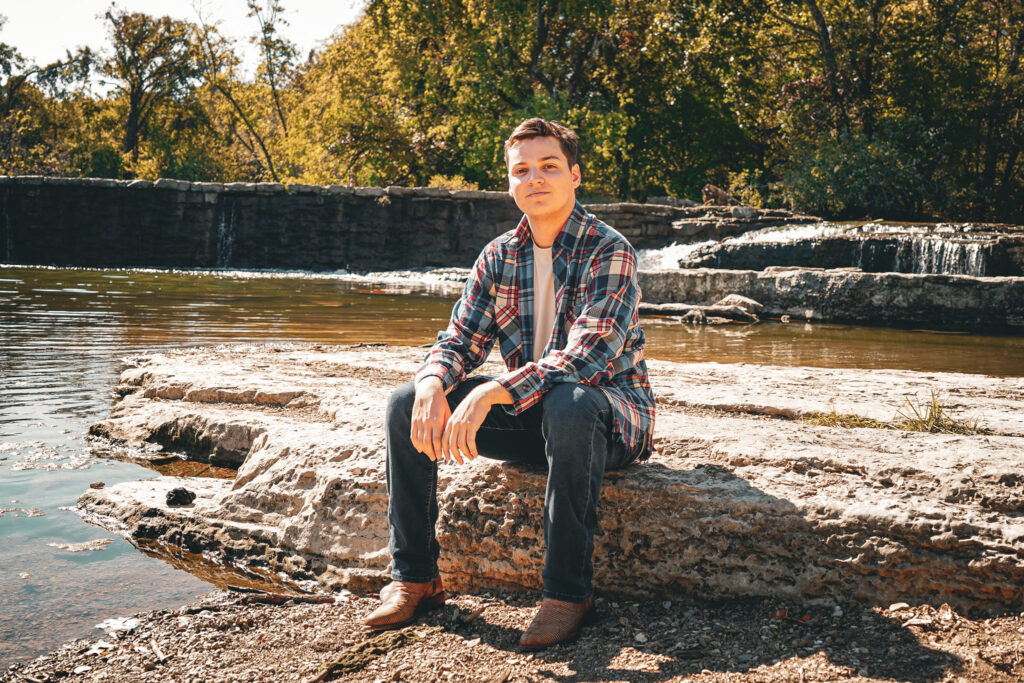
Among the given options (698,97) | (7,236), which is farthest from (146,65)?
(698,97)

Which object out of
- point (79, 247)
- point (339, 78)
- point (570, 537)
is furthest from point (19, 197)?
point (570, 537)

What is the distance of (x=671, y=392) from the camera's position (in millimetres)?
4445

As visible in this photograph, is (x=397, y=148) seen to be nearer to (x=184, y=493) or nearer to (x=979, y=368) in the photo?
(x=979, y=368)

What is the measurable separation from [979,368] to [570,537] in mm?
7001

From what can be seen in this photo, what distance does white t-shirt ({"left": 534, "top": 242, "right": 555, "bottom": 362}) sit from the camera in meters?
2.75

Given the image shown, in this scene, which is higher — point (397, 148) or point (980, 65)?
point (980, 65)

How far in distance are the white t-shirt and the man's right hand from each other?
1.42ft

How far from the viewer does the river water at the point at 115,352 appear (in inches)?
113

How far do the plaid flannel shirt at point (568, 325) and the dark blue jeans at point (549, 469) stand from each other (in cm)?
7

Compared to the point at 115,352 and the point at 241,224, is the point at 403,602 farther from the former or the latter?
the point at 241,224

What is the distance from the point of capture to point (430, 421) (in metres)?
2.43

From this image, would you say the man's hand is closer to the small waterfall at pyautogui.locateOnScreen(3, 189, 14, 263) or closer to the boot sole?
the boot sole

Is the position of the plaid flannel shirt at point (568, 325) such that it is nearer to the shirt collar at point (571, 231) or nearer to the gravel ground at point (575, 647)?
the shirt collar at point (571, 231)

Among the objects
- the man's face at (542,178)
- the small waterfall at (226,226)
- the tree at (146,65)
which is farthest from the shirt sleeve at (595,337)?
the tree at (146,65)
